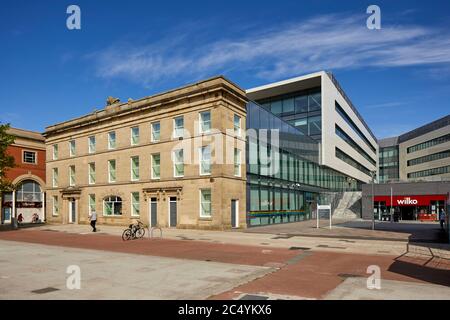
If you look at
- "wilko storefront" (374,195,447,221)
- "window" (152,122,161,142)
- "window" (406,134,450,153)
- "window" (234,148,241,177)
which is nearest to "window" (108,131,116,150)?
"window" (152,122,161,142)

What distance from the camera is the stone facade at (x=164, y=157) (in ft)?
92.5

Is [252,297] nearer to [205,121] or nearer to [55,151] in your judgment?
[205,121]

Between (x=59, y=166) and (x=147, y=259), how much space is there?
33.0 meters

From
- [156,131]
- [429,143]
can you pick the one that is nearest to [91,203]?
[156,131]

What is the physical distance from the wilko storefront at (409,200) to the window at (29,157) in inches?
1764

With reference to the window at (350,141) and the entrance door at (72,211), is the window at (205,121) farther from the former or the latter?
the window at (350,141)

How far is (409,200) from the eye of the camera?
46281mm

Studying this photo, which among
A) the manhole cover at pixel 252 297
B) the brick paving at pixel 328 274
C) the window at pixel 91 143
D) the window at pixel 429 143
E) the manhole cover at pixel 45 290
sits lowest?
the brick paving at pixel 328 274

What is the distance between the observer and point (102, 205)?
36750mm

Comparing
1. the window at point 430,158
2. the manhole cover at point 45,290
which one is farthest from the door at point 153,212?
the window at point 430,158

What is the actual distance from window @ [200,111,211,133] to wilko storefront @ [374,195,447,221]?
2672 cm

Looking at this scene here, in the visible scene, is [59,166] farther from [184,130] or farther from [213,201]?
[213,201]

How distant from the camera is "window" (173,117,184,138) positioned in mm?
30781

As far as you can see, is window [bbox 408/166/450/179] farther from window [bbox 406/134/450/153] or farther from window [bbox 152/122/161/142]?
window [bbox 152/122/161/142]
